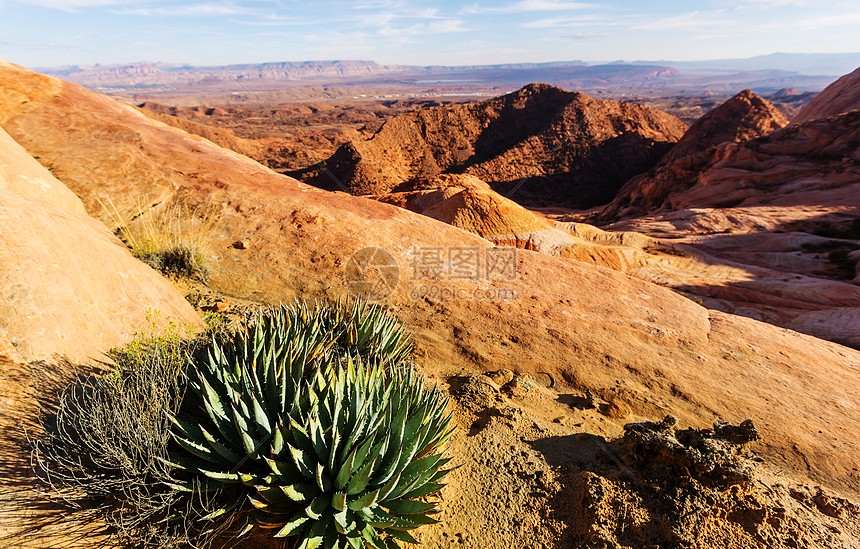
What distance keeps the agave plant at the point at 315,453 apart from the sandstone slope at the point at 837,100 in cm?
4540

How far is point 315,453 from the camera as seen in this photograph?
2244mm

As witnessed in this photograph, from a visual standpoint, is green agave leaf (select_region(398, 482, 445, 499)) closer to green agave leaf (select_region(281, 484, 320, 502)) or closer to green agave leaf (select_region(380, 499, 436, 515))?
green agave leaf (select_region(380, 499, 436, 515))

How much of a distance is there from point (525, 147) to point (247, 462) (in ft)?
141

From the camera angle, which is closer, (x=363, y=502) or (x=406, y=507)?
(x=363, y=502)

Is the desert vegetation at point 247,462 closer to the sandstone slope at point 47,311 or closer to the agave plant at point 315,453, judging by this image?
the agave plant at point 315,453

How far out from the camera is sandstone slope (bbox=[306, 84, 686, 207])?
3625 cm

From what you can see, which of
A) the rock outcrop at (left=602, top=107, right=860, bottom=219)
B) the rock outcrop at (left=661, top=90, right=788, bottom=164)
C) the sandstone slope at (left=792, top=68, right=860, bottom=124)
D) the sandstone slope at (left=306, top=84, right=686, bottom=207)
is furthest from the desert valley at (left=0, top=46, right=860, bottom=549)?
the sandstone slope at (left=792, top=68, right=860, bottom=124)

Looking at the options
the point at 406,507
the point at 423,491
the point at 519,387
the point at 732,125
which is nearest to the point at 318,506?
the point at 406,507

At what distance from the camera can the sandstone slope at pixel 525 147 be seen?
3625 centimetres

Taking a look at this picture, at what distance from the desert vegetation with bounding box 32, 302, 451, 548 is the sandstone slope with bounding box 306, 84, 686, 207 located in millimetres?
29604

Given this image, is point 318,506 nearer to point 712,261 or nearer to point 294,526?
point 294,526

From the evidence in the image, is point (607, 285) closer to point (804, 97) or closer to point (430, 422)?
point (430, 422)

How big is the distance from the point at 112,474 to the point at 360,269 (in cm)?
428

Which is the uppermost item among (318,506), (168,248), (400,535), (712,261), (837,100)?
(837,100)
